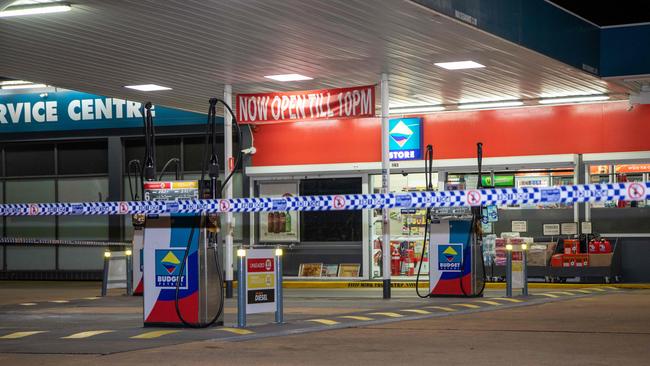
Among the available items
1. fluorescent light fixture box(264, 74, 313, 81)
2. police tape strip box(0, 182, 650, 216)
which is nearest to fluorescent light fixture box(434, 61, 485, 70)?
fluorescent light fixture box(264, 74, 313, 81)

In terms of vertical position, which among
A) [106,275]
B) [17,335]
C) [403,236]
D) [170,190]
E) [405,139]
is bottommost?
[17,335]

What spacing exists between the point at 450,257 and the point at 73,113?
518 inches

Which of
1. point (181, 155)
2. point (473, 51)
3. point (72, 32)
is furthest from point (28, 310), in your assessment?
point (181, 155)

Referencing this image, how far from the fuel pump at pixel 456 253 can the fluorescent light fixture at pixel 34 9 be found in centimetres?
703

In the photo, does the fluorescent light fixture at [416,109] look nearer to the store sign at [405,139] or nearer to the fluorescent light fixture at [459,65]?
the store sign at [405,139]

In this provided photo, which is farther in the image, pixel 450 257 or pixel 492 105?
pixel 492 105

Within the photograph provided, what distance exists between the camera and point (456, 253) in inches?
696

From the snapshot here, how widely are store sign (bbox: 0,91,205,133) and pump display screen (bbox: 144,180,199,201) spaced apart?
1362cm

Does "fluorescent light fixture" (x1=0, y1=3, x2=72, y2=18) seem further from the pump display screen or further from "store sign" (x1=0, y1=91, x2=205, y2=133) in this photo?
"store sign" (x1=0, y1=91, x2=205, y2=133)

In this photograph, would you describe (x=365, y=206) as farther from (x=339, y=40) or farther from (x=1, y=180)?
(x=1, y=180)

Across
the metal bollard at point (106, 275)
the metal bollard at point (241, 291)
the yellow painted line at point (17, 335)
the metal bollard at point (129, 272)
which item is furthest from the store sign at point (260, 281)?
the metal bollard at point (106, 275)

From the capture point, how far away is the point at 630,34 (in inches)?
789

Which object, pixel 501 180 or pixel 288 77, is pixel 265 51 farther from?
pixel 501 180

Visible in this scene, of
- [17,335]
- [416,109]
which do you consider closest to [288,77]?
[416,109]
